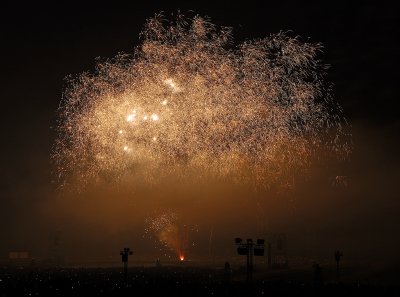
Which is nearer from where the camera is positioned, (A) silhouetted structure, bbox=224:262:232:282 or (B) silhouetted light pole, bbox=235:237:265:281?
(B) silhouetted light pole, bbox=235:237:265:281

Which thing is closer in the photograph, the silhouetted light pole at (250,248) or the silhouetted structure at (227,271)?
the silhouetted light pole at (250,248)

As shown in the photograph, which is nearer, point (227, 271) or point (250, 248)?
point (250, 248)

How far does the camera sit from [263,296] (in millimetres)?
40219

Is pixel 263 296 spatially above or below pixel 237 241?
below
